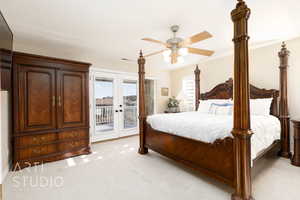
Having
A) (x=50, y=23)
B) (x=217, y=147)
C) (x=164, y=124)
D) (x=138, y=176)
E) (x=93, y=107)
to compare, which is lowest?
(x=138, y=176)

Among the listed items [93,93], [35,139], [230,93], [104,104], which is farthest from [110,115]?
[230,93]

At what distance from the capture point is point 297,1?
2.13 meters

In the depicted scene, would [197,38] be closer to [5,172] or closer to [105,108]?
[105,108]

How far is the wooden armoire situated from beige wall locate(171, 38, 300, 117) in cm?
351

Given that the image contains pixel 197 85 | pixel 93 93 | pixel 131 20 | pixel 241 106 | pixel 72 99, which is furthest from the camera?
pixel 197 85

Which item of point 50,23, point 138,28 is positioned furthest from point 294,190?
point 50,23

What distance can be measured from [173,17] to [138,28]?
0.72m

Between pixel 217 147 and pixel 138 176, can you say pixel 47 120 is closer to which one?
pixel 138 176

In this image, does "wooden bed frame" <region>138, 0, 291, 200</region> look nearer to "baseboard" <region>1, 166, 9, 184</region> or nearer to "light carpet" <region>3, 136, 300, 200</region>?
"light carpet" <region>3, 136, 300, 200</region>

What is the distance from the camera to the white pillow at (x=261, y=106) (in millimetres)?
3172

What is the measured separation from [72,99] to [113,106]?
4.95 feet

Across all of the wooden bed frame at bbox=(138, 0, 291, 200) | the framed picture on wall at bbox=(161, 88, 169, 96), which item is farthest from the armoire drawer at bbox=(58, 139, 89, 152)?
the framed picture on wall at bbox=(161, 88, 169, 96)

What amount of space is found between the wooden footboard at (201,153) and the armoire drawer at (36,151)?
2041mm

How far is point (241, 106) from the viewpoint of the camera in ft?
5.49
